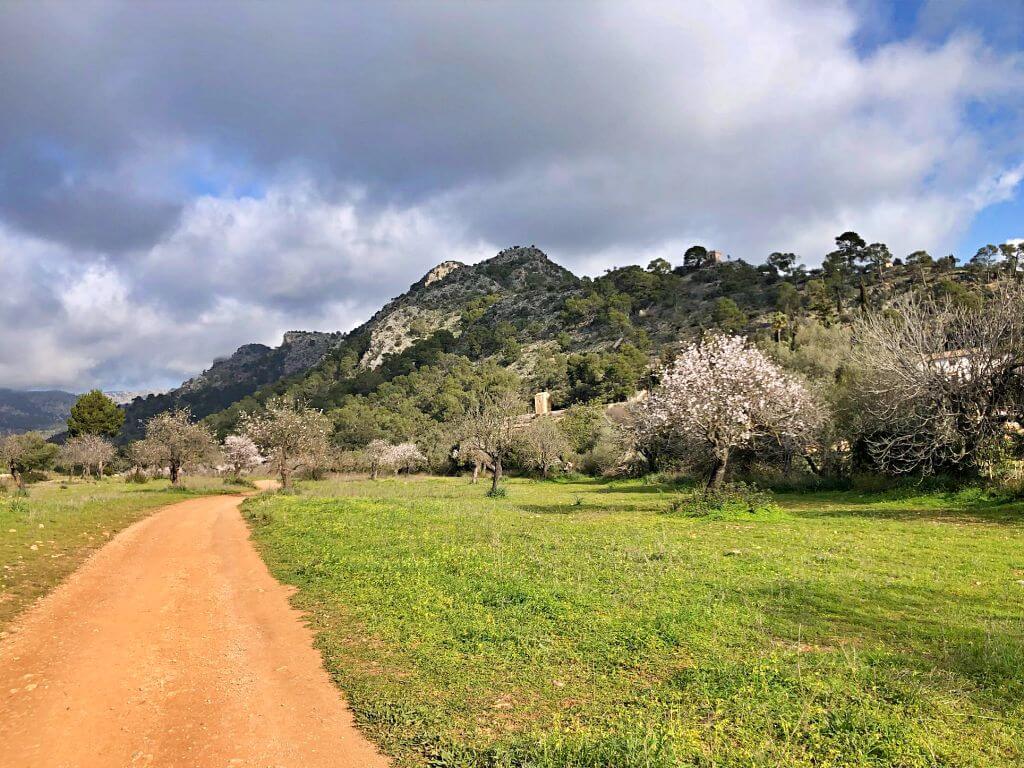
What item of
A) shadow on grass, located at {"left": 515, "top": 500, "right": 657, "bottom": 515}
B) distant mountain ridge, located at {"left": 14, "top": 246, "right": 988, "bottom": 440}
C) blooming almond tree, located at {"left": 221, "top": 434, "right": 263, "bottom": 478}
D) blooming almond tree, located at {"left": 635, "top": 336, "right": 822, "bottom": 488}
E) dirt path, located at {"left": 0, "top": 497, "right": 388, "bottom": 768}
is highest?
distant mountain ridge, located at {"left": 14, "top": 246, "right": 988, "bottom": 440}

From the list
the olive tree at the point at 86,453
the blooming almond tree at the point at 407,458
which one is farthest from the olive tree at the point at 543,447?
the olive tree at the point at 86,453

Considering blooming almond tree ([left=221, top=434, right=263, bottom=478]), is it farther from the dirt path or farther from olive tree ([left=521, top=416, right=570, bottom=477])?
the dirt path

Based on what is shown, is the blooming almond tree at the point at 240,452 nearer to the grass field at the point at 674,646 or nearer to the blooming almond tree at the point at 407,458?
the blooming almond tree at the point at 407,458

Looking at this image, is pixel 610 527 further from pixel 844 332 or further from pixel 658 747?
pixel 844 332

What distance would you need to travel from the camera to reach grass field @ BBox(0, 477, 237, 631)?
12.5m

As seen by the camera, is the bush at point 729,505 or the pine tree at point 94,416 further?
the pine tree at point 94,416

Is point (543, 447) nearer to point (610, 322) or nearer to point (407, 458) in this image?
point (407, 458)

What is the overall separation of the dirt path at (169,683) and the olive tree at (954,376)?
25268 millimetres

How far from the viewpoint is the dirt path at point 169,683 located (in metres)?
5.91

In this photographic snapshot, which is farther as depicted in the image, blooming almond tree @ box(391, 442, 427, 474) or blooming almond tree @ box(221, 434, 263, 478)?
blooming almond tree @ box(391, 442, 427, 474)

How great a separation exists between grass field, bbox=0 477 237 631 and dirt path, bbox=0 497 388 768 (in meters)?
0.63

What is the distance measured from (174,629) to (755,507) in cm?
1938

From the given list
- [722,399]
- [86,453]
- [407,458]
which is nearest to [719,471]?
[722,399]

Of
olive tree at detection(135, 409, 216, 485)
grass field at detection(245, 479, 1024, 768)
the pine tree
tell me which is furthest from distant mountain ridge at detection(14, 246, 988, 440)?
grass field at detection(245, 479, 1024, 768)
